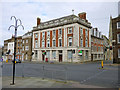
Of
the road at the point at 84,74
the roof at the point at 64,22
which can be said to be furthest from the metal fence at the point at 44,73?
the roof at the point at 64,22

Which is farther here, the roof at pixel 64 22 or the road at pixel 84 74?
the roof at pixel 64 22

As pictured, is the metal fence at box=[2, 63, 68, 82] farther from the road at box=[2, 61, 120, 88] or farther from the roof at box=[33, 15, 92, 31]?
the roof at box=[33, 15, 92, 31]

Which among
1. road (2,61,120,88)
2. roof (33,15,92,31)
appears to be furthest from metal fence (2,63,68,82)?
roof (33,15,92,31)

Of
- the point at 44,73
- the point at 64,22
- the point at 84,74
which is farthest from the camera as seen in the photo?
the point at 64,22

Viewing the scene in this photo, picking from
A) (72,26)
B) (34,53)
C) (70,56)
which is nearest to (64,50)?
(70,56)

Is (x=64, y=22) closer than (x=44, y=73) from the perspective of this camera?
No

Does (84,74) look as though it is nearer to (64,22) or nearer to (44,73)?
(44,73)

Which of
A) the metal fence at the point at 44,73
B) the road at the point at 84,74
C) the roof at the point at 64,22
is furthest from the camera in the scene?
the roof at the point at 64,22

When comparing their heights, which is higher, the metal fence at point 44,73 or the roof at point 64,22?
the roof at point 64,22

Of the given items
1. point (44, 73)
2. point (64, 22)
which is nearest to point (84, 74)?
point (44, 73)

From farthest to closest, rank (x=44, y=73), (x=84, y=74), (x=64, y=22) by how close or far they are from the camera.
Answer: (x=64, y=22)
(x=44, y=73)
(x=84, y=74)

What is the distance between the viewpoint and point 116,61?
2600cm

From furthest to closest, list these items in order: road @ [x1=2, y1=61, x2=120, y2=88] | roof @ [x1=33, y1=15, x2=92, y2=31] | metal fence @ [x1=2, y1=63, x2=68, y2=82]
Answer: roof @ [x1=33, y1=15, x2=92, y2=31], metal fence @ [x1=2, y1=63, x2=68, y2=82], road @ [x1=2, y1=61, x2=120, y2=88]

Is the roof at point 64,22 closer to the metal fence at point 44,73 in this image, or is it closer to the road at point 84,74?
the road at point 84,74
